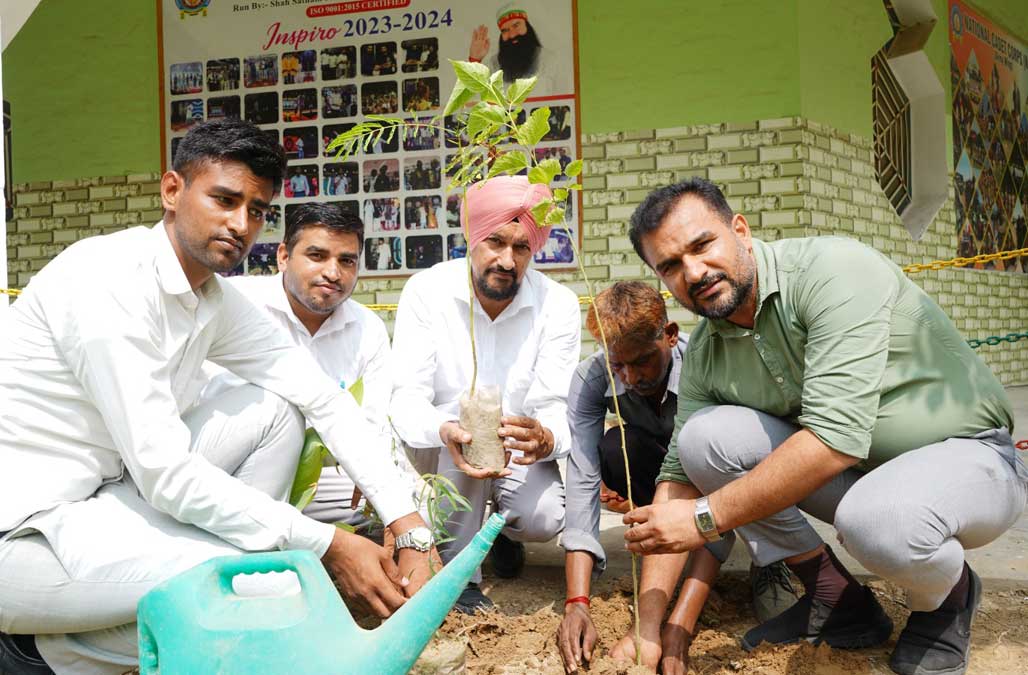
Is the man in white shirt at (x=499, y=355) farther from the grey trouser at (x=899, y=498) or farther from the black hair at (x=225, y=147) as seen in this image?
the black hair at (x=225, y=147)

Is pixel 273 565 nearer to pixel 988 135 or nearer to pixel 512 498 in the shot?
pixel 512 498

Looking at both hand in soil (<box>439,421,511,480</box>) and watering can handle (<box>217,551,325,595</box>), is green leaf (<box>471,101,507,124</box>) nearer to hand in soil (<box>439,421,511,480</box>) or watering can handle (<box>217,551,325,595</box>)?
hand in soil (<box>439,421,511,480</box>)

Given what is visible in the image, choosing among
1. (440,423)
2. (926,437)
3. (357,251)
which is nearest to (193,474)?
(440,423)

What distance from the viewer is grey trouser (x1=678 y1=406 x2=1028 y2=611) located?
2014 millimetres

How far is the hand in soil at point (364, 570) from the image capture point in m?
1.97

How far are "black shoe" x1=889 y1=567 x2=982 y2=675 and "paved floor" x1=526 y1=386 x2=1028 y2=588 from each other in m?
0.79

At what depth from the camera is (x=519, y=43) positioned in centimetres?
708

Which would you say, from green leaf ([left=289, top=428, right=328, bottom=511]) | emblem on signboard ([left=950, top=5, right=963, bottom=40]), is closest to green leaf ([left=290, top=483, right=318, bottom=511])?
green leaf ([left=289, top=428, right=328, bottom=511])

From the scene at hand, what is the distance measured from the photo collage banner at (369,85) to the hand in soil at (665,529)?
202 inches

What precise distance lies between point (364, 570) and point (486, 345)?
1.36 meters

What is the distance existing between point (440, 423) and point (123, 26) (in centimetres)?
662

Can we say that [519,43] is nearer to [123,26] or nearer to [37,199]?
[123,26]

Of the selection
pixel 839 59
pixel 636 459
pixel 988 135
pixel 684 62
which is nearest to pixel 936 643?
pixel 636 459

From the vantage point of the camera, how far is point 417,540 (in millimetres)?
2145
